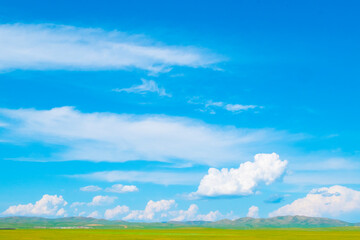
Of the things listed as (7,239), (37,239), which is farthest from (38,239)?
(7,239)

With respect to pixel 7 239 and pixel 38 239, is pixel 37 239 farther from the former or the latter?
pixel 7 239

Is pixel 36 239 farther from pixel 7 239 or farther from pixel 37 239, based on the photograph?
pixel 7 239

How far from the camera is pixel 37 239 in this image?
13038cm

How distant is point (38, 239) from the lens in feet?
429

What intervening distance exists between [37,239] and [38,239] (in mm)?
364

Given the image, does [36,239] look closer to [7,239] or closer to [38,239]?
[38,239]

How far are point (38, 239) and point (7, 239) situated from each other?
9.85 meters

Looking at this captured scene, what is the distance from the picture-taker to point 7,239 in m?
127

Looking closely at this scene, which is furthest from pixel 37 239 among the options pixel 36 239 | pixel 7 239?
pixel 7 239

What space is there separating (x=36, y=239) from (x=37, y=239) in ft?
1.13
